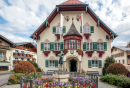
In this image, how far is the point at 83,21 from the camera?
69.2ft

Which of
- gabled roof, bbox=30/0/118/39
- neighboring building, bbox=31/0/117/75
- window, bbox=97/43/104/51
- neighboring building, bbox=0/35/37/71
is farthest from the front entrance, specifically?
neighboring building, bbox=0/35/37/71

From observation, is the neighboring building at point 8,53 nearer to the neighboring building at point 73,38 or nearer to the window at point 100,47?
the neighboring building at point 73,38

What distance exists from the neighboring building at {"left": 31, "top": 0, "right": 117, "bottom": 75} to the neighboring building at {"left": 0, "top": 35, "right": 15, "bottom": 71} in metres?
9.58

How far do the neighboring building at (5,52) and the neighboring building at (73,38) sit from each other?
958 cm

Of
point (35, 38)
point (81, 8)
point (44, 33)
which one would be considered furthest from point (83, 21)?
point (35, 38)

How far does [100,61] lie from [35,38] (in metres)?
13.0

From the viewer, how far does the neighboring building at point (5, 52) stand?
83.2 ft

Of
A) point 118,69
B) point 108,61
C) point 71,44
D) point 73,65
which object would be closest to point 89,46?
point 71,44

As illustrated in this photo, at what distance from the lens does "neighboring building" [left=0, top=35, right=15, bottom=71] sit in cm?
2537

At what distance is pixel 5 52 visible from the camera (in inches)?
1061

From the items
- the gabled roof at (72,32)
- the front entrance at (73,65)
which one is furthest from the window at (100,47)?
the front entrance at (73,65)

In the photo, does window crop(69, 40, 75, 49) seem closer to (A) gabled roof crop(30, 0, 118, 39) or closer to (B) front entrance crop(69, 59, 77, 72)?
(B) front entrance crop(69, 59, 77, 72)

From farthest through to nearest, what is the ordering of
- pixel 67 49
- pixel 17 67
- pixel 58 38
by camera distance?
pixel 58 38 → pixel 67 49 → pixel 17 67

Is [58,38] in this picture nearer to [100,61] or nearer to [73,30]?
[73,30]
